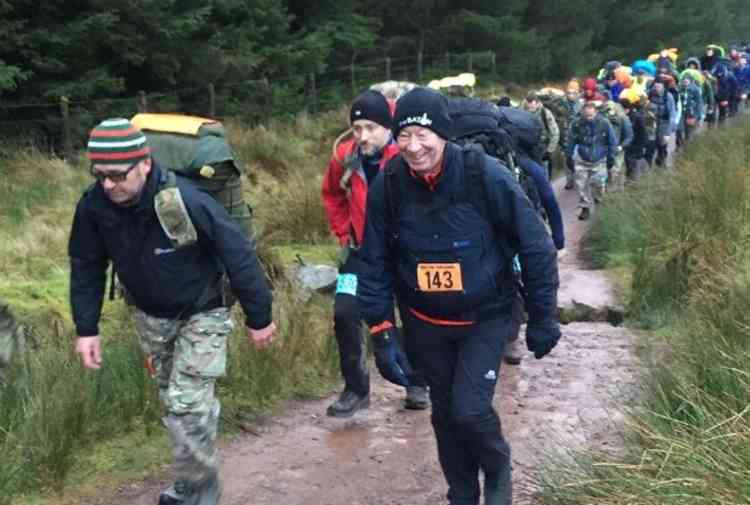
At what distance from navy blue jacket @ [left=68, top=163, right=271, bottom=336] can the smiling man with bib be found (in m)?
0.47

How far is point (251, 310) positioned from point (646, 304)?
16.4 feet

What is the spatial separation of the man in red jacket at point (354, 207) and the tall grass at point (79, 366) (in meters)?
0.49

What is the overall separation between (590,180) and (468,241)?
9.73m

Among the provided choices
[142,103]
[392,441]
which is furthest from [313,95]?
[392,441]

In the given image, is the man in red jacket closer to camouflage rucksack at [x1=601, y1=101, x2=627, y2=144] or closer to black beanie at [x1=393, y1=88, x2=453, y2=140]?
black beanie at [x1=393, y1=88, x2=453, y2=140]

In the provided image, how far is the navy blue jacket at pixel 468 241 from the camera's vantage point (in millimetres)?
3678

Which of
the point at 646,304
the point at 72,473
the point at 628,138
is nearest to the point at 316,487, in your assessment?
the point at 72,473

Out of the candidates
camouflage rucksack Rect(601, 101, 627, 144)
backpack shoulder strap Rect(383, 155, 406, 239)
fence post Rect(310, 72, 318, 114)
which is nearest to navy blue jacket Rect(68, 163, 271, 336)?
backpack shoulder strap Rect(383, 155, 406, 239)

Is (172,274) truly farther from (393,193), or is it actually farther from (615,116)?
(615,116)

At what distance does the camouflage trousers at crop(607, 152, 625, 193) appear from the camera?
13.7 metres

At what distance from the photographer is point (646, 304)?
8242mm

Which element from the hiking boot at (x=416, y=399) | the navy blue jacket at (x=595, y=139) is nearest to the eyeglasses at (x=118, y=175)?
the hiking boot at (x=416, y=399)

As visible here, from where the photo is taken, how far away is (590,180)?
1306 cm

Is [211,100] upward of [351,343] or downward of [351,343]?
upward
